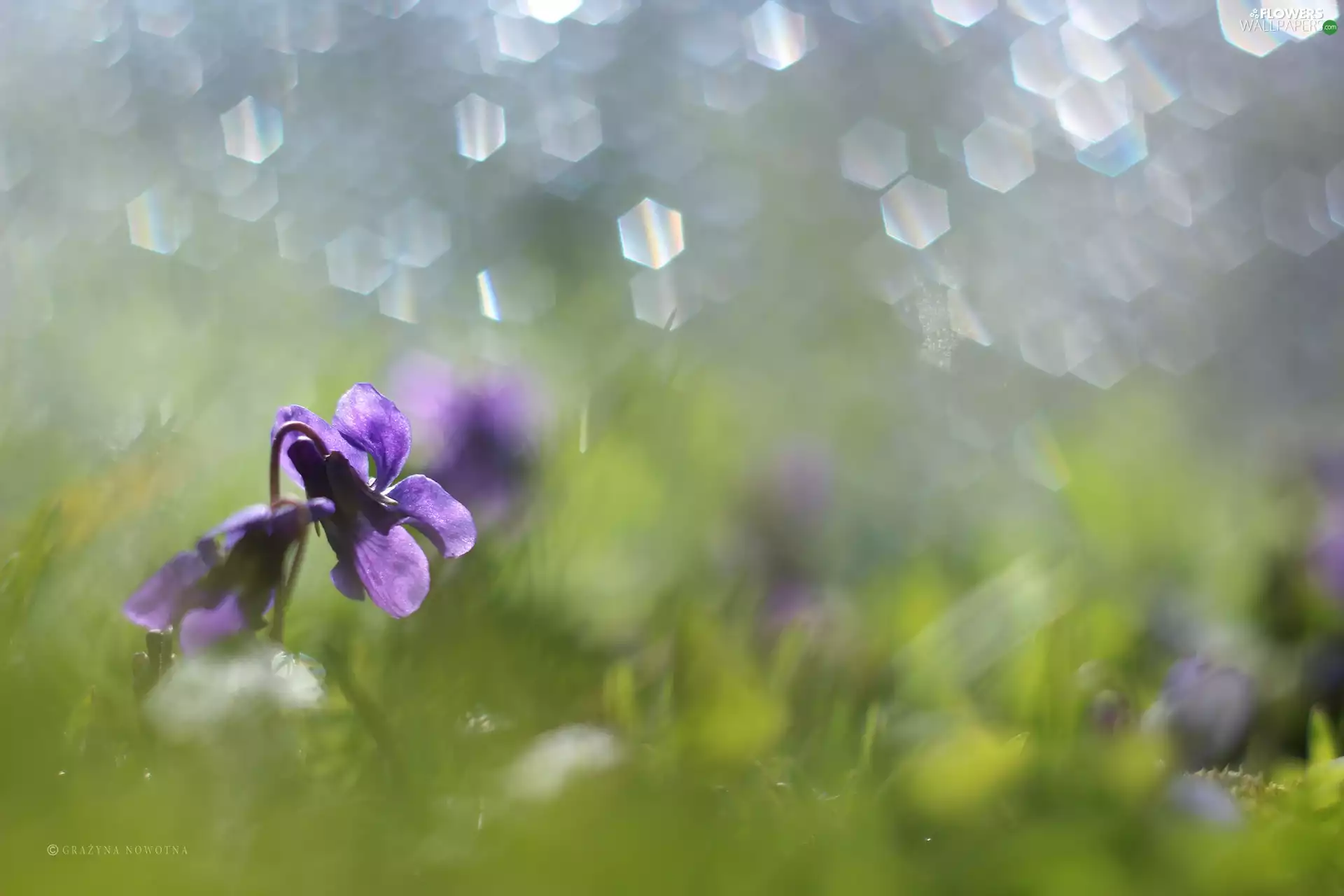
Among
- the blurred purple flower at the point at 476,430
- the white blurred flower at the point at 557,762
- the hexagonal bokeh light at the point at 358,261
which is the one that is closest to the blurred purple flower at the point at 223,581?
the white blurred flower at the point at 557,762

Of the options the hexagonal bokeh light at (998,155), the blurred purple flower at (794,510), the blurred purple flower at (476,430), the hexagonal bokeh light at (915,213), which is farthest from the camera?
the hexagonal bokeh light at (998,155)

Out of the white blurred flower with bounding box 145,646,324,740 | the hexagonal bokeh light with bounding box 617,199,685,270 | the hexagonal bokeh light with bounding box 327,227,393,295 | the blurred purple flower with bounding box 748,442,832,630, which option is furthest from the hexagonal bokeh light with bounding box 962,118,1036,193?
the white blurred flower with bounding box 145,646,324,740

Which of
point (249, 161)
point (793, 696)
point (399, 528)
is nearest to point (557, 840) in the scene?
point (399, 528)

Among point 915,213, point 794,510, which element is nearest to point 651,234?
point 915,213

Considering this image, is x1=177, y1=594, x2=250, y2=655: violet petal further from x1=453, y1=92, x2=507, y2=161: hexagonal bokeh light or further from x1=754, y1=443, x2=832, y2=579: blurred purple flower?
x1=453, y1=92, x2=507, y2=161: hexagonal bokeh light

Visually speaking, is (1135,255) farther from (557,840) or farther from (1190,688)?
(557,840)

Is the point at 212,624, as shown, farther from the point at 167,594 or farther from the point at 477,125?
the point at 477,125

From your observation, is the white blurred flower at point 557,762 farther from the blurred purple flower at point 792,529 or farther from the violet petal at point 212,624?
the blurred purple flower at point 792,529
